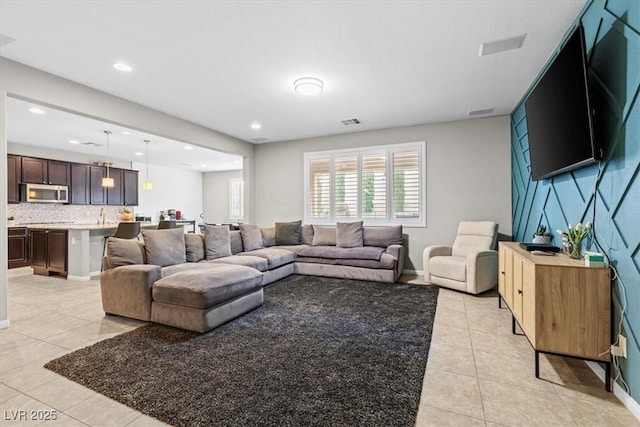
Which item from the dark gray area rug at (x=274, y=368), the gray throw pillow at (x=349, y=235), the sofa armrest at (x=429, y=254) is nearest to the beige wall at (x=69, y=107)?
the dark gray area rug at (x=274, y=368)

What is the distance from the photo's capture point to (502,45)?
2824 mm

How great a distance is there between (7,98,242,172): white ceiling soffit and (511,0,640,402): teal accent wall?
20.4 feet

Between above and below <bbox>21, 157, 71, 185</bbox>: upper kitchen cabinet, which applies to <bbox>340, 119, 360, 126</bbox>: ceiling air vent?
above

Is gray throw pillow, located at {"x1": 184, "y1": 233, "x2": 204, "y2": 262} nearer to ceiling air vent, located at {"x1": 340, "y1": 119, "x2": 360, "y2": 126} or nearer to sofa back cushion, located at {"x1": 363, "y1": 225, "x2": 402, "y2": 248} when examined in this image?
sofa back cushion, located at {"x1": 363, "y1": 225, "x2": 402, "y2": 248}

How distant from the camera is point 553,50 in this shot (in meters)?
2.91

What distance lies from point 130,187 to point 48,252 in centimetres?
324

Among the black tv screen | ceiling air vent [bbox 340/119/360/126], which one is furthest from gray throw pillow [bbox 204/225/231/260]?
the black tv screen

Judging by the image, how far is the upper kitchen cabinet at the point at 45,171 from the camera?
21.0 ft

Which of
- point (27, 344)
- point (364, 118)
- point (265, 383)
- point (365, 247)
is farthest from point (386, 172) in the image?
point (27, 344)

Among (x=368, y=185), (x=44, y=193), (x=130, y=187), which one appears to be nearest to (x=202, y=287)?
(x=368, y=185)

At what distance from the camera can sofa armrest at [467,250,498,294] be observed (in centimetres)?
401

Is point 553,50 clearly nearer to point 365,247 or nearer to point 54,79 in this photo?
point 365,247

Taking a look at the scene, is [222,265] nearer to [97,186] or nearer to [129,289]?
[129,289]

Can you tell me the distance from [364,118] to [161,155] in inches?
228
